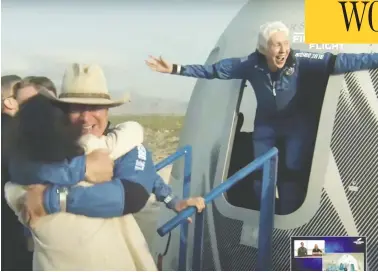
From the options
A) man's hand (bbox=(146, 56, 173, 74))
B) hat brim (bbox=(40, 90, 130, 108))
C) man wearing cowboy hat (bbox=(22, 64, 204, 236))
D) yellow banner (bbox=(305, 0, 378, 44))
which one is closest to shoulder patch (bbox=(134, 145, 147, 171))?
man wearing cowboy hat (bbox=(22, 64, 204, 236))

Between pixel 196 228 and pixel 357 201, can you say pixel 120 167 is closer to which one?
pixel 196 228

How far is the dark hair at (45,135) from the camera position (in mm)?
3314

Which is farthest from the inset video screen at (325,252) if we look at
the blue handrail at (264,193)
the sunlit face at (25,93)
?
the sunlit face at (25,93)

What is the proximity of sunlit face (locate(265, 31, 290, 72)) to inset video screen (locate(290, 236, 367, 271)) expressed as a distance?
0.87m

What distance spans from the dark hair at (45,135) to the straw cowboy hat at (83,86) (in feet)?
0.26

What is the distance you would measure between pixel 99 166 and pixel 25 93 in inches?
19.8

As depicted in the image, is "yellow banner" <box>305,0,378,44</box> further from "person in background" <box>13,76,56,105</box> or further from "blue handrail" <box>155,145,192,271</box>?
"person in background" <box>13,76,56,105</box>

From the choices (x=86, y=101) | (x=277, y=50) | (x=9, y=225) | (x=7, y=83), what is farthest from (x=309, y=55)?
(x=9, y=225)

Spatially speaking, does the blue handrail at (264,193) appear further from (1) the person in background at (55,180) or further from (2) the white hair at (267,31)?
(2) the white hair at (267,31)

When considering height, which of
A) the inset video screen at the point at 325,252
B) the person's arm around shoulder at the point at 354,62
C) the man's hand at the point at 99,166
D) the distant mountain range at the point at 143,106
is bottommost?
the inset video screen at the point at 325,252

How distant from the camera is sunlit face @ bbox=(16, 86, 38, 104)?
3346mm

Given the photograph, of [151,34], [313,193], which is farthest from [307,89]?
[151,34]

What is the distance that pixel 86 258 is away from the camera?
3387 millimetres

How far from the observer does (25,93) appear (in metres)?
3.35
